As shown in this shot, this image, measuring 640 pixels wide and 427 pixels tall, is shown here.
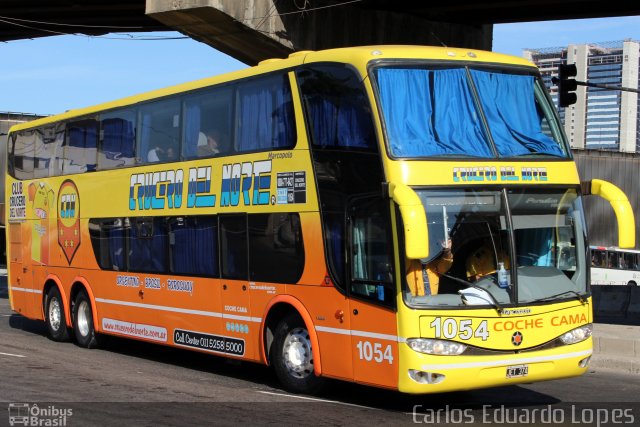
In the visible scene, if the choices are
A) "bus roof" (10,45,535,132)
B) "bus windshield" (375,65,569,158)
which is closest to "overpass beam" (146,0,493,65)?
"bus roof" (10,45,535,132)

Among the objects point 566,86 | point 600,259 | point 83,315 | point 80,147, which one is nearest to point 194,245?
point 83,315

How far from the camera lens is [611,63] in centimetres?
14375

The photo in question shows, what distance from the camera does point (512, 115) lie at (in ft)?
37.4

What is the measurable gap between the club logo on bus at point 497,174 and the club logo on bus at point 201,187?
294 cm

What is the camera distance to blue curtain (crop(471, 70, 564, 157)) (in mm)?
11148

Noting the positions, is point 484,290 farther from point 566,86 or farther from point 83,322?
point 566,86

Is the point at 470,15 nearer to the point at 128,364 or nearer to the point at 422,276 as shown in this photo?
the point at 128,364

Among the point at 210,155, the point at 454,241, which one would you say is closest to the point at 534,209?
the point at 454,241

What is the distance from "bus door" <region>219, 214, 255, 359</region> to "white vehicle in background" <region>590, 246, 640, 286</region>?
4165 cm

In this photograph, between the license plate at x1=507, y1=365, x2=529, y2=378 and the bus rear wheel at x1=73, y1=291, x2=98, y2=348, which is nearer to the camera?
the license plate at x1=507, y1=365, x2=529, y2=378

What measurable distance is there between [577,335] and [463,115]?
276 cm

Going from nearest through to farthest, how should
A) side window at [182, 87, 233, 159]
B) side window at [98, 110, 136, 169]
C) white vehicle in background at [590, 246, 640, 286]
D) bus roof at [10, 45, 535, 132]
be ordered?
bus roof at [10, 45, 535, 132], side window at [182, 87, 233, 159], side window at [98, 110, 136, 169], white vehicle in background at [590, 246, 640, 286]

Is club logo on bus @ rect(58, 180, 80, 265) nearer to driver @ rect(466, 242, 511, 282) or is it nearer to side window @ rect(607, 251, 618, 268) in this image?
driver @ rect(466, 242, 511, 282)

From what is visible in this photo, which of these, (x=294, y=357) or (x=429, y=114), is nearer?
(x=429, y=114)
